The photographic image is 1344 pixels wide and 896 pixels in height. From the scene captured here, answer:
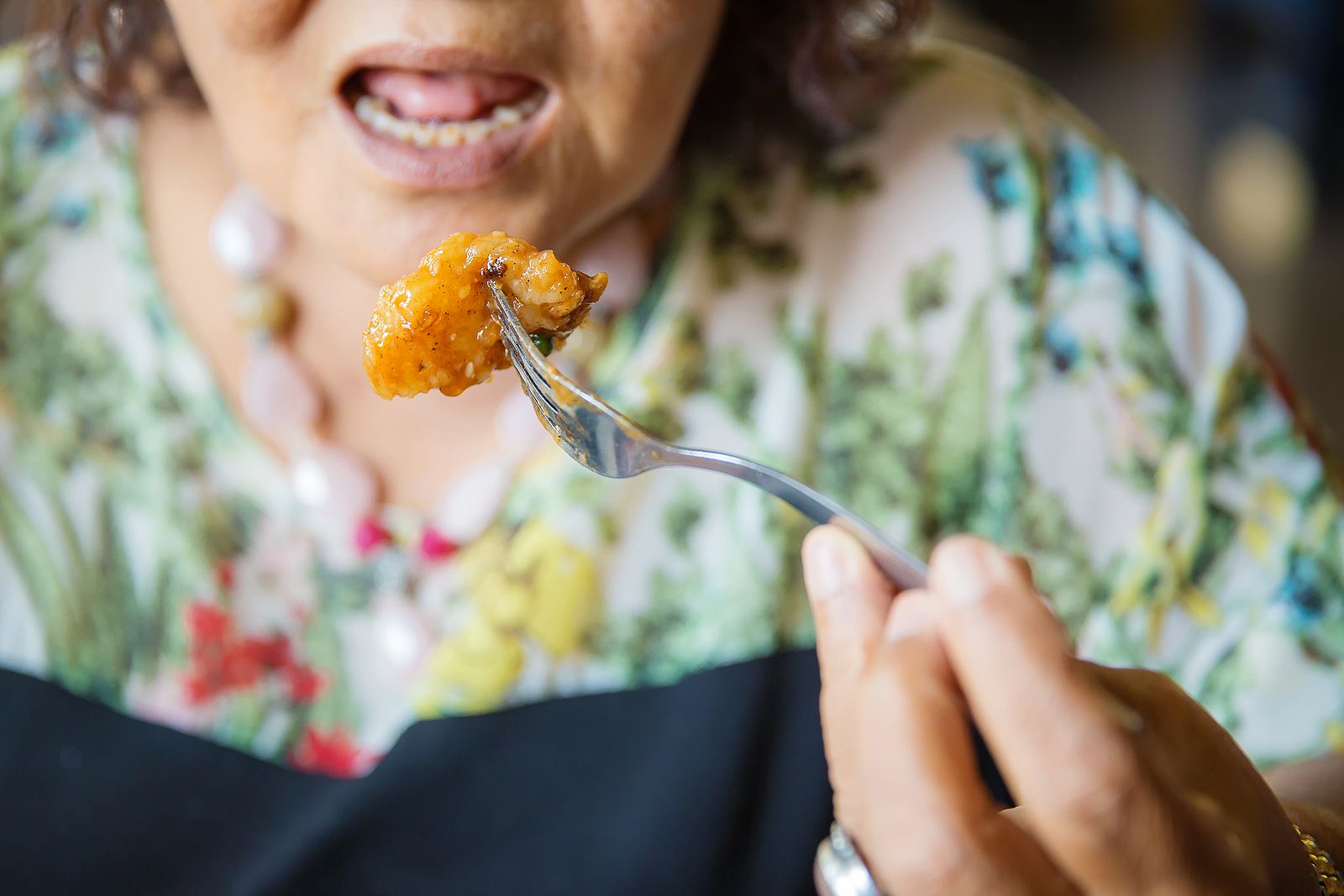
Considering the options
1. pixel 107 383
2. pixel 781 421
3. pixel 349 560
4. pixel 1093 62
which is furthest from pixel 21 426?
pixel 1093 62

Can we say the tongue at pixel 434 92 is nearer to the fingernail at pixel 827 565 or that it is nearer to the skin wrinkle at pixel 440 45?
the skin wrinkle at pixel 440 45

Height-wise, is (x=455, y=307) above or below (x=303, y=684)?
above

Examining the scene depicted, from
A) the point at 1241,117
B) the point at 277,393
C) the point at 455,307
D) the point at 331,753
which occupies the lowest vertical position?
the point at 1241,117

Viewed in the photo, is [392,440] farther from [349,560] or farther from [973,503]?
[973,503]

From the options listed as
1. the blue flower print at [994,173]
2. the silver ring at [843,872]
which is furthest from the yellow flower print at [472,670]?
the blue flower print at [994,173]

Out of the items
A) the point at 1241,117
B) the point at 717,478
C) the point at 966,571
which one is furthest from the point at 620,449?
the point at 1241,117

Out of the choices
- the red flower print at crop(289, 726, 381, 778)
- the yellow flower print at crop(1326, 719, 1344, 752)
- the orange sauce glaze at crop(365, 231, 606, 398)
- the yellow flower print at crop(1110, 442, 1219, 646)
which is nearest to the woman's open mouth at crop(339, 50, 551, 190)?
the orange sauce glaze at crop(365, 231, 606, 398)

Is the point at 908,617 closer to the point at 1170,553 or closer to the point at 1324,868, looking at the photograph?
the point at 1324,868
